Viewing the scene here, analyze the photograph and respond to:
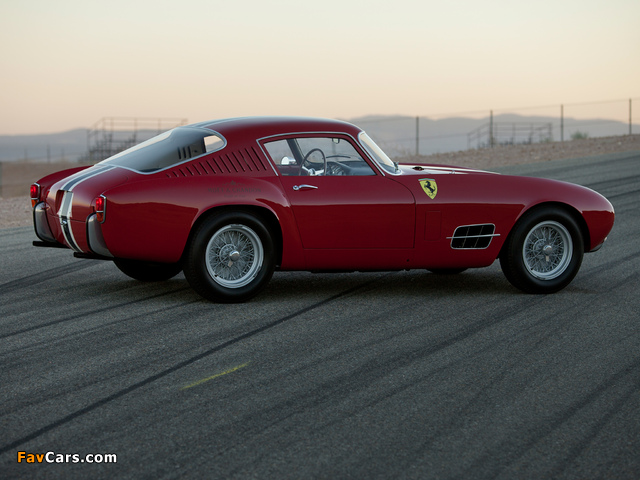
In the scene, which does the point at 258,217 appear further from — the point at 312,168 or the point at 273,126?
the point at 273,126

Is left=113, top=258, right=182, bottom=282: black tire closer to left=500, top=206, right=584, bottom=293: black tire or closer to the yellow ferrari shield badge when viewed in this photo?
the yellow ferrari shield badge

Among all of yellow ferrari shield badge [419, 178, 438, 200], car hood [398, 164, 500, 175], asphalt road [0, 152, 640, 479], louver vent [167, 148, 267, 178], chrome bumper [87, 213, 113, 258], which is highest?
louver vent [167, 148, 267, 178]

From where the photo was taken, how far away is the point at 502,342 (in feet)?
18.4

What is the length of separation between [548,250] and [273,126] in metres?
2.72

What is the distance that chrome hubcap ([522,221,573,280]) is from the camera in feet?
24.1

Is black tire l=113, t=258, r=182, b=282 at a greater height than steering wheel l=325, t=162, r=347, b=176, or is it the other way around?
steering wheel l=325, t=162, r=347, b=176

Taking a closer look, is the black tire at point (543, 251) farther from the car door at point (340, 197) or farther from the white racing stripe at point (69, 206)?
the white racing stripe at point (69, 206)

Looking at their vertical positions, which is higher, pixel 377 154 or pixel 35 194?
pixel 377 154

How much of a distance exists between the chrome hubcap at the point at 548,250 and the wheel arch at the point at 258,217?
226 cm

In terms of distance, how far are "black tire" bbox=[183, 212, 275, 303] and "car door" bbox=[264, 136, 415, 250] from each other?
1.24ft

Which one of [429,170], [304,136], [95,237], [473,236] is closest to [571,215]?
[473,236]

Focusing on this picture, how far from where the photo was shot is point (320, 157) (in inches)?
278

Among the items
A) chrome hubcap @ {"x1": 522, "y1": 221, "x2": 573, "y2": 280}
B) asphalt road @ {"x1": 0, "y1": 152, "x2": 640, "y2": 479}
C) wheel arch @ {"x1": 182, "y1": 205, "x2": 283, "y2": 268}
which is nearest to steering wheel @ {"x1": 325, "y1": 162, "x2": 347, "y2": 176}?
wheel arch @ {"x1": 182, "y1": 205, "x2": 283, "y2": 268}

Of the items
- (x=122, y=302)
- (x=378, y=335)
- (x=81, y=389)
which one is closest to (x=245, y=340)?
(x=378, y=335)
